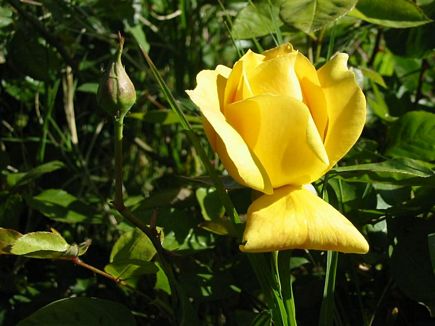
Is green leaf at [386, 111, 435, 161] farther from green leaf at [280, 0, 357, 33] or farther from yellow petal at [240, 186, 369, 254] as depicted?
yellow petal at [240, 186, 369, 254]

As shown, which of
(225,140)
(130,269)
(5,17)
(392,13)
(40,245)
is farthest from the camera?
(5,17)

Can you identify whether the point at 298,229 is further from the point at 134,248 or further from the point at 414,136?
the point at 414,136

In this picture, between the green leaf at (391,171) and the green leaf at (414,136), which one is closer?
the green leaf at (391,171)

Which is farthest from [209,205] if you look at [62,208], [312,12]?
[312,12]

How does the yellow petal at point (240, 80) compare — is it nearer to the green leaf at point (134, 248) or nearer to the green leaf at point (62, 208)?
the green leaf at point (134, 248)

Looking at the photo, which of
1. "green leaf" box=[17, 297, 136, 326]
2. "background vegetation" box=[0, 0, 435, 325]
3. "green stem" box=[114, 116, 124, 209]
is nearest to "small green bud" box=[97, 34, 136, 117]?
"green stem" box=[114, 116, 124, 209]

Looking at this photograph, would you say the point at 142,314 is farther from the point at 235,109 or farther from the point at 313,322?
the point at 235,109

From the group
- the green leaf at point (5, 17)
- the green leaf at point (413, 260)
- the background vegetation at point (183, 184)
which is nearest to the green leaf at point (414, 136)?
the background vegetation at point (183, 184)
